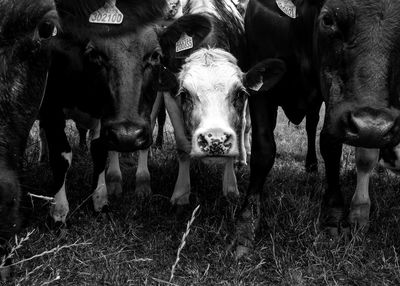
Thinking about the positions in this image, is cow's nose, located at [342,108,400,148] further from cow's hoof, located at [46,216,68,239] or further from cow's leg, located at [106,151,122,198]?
cow's leg, located at [106,151,122,198]

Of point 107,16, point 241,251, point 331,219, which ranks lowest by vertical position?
point 241,251

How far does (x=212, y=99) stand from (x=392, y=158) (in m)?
1.58

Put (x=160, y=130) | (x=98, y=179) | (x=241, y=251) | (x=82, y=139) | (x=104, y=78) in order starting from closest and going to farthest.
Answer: (x=241, y=251), (x=104, y=78), (x=98, y=179), (x=82, y=139), (x=160, y=130)

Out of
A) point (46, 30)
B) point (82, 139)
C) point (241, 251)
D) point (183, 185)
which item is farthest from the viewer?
point (82, 139)

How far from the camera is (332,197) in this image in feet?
14.5

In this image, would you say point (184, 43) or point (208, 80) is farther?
point (184, 43)

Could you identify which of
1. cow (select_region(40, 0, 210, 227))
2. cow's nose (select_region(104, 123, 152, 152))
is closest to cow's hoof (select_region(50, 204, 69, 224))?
cow (select_region(40, 0, 210, 227))

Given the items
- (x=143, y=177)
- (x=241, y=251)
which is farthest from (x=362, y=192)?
(x=143, y=177)

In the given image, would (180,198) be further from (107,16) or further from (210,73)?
(107,16)

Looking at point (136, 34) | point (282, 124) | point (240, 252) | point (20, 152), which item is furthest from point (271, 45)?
point (282, 124)

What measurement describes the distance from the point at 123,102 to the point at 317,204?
165cm

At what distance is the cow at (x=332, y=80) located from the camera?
11.3 ft

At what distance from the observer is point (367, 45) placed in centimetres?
352

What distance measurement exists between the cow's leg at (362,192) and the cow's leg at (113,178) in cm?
208
